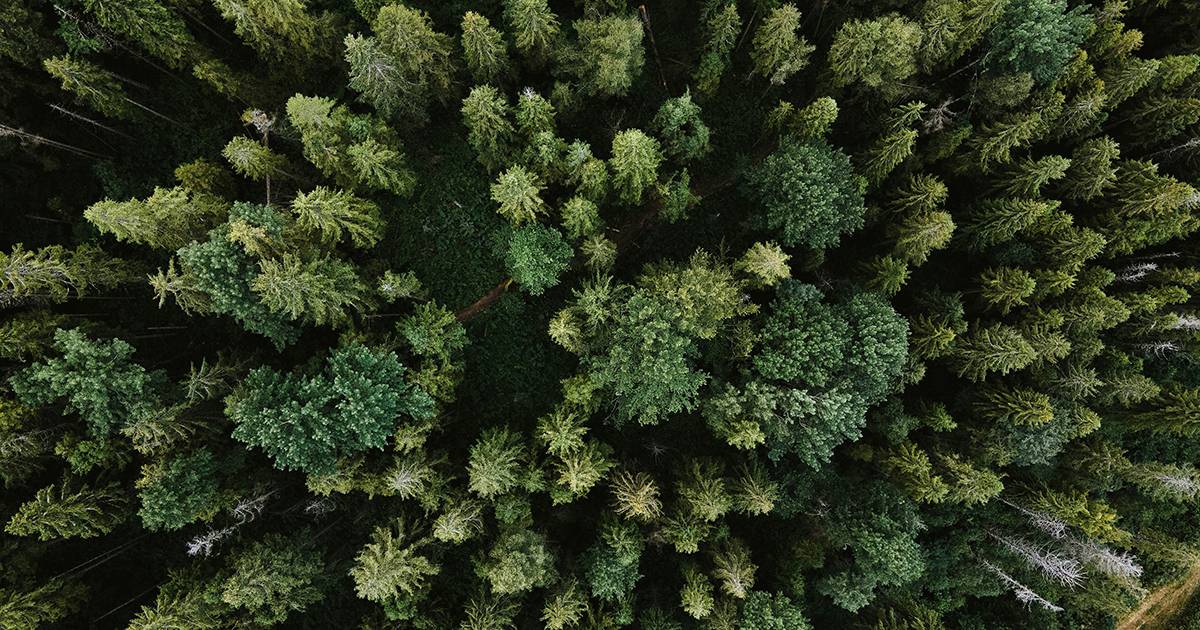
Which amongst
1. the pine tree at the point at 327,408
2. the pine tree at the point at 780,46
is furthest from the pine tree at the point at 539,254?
the pine tree at the point at 780,46

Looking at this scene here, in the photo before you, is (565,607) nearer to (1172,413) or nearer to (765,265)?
(765,265)

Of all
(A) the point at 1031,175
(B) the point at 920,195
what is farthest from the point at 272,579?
(A) the point at 1031,175

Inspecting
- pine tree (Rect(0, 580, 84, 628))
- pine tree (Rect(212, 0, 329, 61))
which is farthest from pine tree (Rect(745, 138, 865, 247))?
pine tree (Rect(0, 580, 84, 628))

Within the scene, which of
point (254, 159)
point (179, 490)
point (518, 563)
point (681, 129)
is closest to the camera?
point (179, 490)

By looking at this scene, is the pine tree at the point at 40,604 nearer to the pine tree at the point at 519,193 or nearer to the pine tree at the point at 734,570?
the pine tree at the point at 519,193

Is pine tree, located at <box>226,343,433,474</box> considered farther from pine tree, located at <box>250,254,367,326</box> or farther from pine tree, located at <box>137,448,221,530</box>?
pine tree, located at <box>137,448,221,530</box>

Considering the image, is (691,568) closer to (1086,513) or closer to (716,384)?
(716,384)

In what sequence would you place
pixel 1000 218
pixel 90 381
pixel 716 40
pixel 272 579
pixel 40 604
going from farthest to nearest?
pixel 716 40, pixel 1000 218, pixel 40 604, pixel 272 579, pixel 90 381
